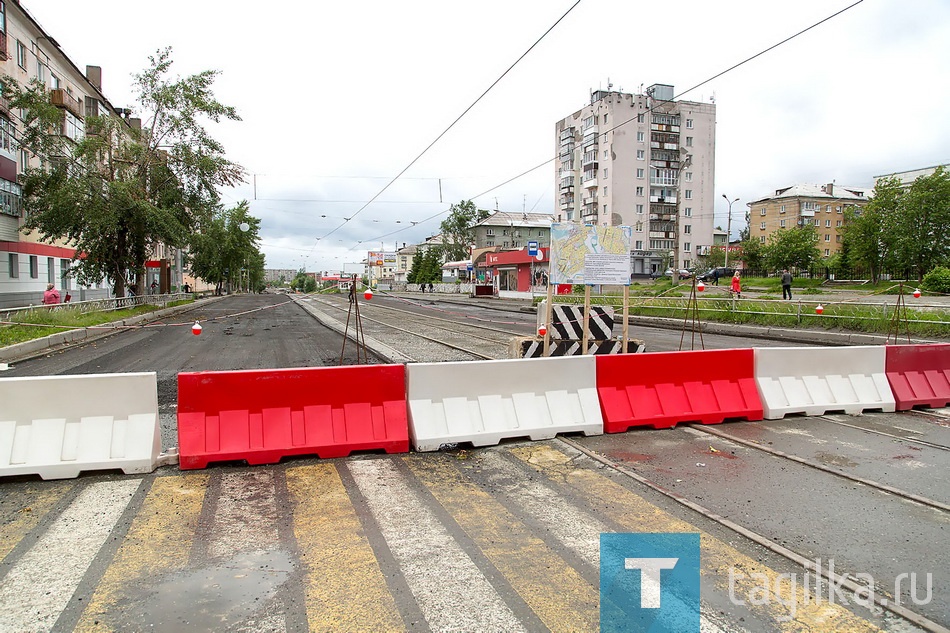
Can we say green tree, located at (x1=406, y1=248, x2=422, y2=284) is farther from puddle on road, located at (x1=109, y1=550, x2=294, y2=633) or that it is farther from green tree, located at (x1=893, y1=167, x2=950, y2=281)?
puddle on road, located at (x1=109, y1=550, x2=294, y2=633)

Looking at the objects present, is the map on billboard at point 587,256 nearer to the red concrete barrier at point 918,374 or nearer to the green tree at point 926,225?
the red concrete barrier at point 918,374

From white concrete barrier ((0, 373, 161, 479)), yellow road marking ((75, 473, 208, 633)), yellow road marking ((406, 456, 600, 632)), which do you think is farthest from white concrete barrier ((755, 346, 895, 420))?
white concrete barrier ((0, 373, 161, 479))

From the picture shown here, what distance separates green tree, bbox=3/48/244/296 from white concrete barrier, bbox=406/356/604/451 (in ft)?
88.4

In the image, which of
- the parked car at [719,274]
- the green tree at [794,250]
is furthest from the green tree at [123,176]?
the green tree at [794,250]

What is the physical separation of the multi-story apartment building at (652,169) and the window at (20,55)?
174 feet

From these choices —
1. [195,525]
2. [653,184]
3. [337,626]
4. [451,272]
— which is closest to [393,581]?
[337,626]

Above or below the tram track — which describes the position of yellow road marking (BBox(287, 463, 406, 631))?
below

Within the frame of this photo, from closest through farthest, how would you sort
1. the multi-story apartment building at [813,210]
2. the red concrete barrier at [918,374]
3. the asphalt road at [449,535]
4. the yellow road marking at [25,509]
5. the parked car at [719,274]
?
the asphalt road at [449,535] → the yellow road marking at [25,509] → the red concrete barrier at [918,374] → the parked car at [719,274] → the multi-story apartment building at [813,210]

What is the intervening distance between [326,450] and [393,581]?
2.45 meters

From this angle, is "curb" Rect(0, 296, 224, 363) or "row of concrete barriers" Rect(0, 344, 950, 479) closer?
"row of concrete barriers" Rect(0, 344, 950, 479)

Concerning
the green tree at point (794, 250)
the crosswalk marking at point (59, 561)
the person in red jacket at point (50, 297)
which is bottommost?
the crosswalk marking at point (59, 561)

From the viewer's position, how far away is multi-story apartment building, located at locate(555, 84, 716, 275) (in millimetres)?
69875

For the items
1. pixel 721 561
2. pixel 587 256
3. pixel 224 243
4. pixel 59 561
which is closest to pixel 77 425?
pixel 59 561

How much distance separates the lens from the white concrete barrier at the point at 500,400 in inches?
231
